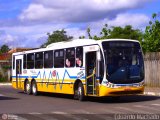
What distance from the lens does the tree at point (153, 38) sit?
34.8 m

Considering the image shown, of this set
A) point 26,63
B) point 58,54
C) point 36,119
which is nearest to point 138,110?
point 36,119

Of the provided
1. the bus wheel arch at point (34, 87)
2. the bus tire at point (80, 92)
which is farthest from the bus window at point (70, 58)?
the bus wheel arch at point (34, 87)

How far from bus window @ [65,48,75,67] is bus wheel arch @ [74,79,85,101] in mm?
1029

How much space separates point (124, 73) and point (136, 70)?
0.71 meters

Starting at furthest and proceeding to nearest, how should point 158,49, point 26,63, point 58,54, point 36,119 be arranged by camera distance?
point 158,49, point 26,63, point 58,54, point 36,119

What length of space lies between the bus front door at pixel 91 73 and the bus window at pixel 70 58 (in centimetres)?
153

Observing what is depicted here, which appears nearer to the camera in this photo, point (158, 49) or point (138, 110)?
point (138, 110)

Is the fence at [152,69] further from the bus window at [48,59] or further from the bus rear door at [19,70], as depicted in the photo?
the bus rear door at [19,70]

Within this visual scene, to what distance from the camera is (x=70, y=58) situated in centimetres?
2348

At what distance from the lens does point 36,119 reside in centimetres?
1464

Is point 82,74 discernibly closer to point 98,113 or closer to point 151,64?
point 98,113

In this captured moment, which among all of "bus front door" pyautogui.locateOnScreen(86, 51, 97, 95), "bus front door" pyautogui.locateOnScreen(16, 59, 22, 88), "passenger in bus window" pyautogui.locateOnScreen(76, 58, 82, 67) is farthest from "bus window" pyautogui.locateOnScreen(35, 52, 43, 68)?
"bus front door" pyautogui.locateOnScreen(86, 51, 97, 95)

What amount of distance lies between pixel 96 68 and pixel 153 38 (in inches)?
586

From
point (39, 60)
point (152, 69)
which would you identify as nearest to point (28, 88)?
point (39, 60)
